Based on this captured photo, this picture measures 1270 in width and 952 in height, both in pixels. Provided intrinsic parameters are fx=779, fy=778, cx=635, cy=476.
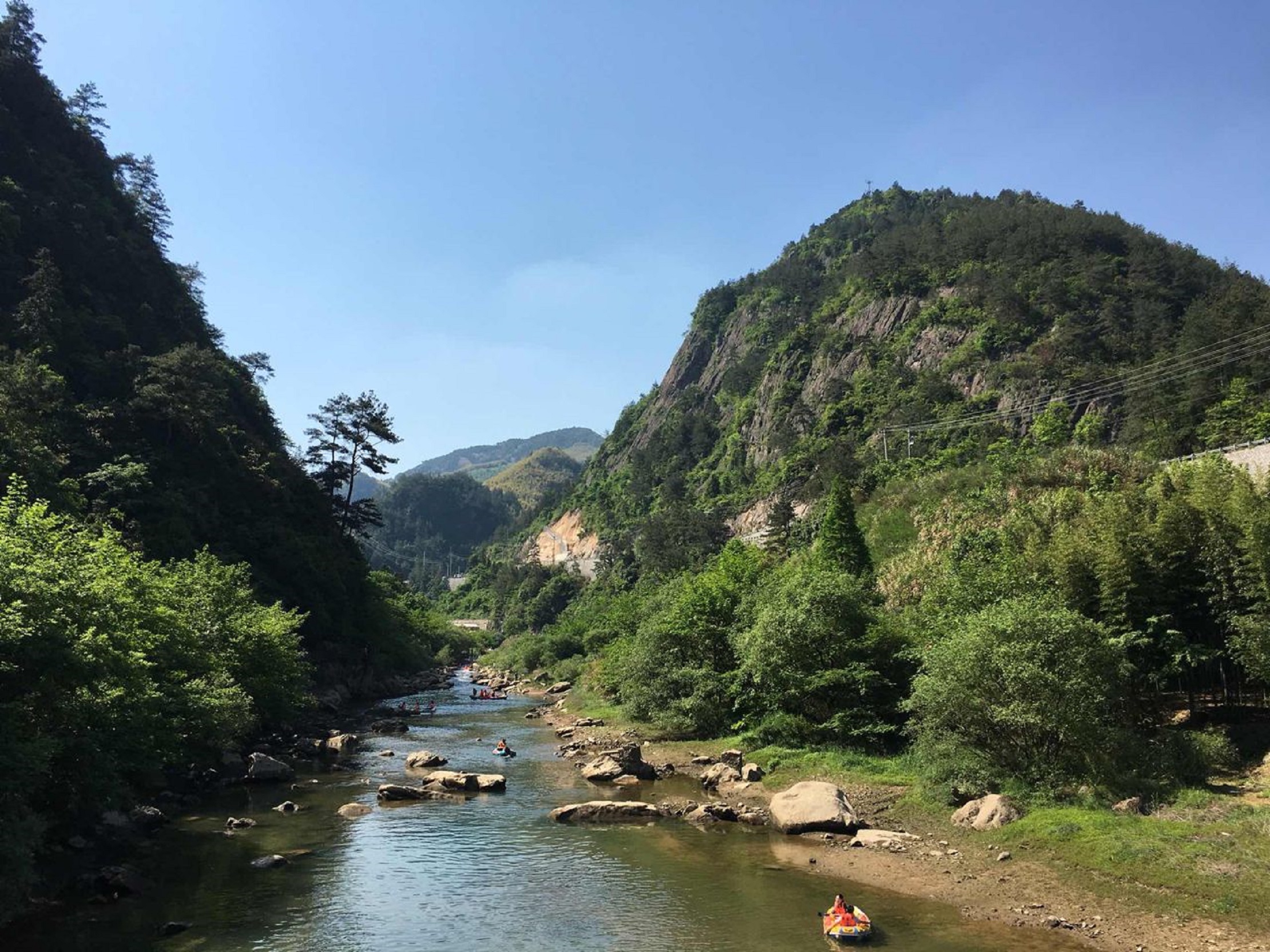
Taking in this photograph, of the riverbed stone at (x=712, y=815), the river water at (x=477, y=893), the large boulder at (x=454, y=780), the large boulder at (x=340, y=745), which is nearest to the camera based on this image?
the river water at (x=477, y=893)

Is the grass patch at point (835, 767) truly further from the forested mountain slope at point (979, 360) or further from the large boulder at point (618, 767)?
the forested mountain slope at point (979, 360)

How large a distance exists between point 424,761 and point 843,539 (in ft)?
115

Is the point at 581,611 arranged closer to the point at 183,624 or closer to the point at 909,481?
the point at 909,481

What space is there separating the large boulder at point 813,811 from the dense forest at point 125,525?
21.8m

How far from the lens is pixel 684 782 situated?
37062 millimetres

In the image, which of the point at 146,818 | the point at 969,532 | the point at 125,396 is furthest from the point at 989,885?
the point at 125,396

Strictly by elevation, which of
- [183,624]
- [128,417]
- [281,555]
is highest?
[128,417]

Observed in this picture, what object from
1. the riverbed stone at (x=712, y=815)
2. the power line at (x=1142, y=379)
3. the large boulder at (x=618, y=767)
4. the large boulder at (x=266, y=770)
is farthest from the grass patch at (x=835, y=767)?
the power line at (x=1142, y=379)

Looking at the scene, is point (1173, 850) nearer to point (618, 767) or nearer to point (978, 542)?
point (618, 767)

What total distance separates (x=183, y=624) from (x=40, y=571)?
16042 millimetres

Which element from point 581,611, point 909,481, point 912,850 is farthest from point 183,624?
point 581,611

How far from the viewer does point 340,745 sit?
155 ft

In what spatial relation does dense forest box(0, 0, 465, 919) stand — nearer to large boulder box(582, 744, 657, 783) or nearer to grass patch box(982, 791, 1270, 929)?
large boulder box(582, 744, 657, 783)

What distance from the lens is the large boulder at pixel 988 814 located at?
81.6 feet
